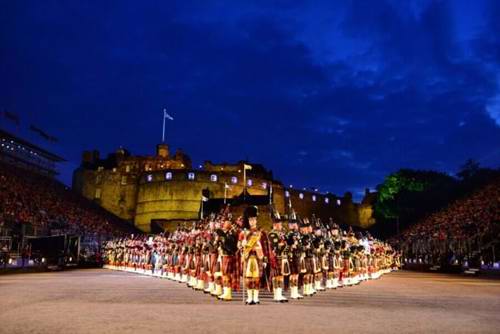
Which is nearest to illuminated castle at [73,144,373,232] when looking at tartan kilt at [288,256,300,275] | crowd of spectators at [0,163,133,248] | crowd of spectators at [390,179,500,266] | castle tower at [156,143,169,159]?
castle tower at [156,143,169,159]

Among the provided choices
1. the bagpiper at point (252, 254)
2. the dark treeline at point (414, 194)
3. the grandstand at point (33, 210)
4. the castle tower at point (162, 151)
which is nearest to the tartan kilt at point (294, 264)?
the bagpiper at point (252, 254)

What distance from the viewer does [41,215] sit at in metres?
36.9

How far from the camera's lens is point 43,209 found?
130 feet

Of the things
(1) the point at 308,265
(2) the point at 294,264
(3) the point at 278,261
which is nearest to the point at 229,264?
(3) the point at 278,261

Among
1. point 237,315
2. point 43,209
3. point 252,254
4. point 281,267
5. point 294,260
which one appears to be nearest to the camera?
point 237,315

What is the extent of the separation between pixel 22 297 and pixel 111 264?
25.5m

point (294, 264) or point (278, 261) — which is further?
point (294, 264)

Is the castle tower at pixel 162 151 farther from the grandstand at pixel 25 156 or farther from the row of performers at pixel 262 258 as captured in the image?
the row of performers at pixel 262 258

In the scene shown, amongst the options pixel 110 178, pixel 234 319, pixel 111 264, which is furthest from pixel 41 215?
pixel 110 178

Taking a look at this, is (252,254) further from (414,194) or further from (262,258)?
(414,194)

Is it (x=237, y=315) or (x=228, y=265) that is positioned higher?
(x=228, y=265)

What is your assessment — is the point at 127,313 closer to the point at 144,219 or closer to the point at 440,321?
the point at 440,321

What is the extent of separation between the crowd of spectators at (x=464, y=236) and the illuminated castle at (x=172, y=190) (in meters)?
28.3

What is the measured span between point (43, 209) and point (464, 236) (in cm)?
3206
